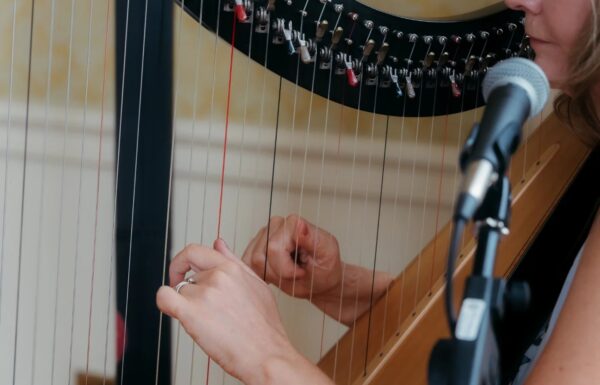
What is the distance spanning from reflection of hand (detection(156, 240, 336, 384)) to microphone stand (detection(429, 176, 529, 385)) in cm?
33

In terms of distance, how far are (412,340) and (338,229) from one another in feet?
Result: 1.38

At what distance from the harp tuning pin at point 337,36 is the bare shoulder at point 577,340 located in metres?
0.54

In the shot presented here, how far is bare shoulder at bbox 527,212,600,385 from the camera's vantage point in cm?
83

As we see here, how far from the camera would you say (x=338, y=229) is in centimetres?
180

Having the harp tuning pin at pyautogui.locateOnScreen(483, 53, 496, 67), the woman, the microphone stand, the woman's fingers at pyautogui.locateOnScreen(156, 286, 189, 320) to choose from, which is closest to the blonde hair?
the woman

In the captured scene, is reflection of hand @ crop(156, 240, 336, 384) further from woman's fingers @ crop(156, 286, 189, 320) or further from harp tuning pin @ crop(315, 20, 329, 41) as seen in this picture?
harp tuning pin @ crop(315, 20, 329, 41)

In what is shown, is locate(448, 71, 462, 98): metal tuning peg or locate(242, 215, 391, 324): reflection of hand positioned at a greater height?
locate(448, 71, 462, 98): metal tuning peg

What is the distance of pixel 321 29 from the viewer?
1.27 meters

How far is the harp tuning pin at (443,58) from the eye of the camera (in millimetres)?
1391

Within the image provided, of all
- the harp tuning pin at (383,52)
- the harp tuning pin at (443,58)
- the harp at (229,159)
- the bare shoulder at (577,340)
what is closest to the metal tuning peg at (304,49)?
the harp at (229,159)

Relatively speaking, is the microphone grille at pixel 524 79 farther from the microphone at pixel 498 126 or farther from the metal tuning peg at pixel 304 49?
the metal tuning peg at pixel 304 49

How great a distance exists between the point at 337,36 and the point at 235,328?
48 centimetres

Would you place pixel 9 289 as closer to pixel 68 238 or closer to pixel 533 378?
pixel 68 238

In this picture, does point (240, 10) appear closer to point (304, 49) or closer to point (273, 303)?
point (304, 49)
